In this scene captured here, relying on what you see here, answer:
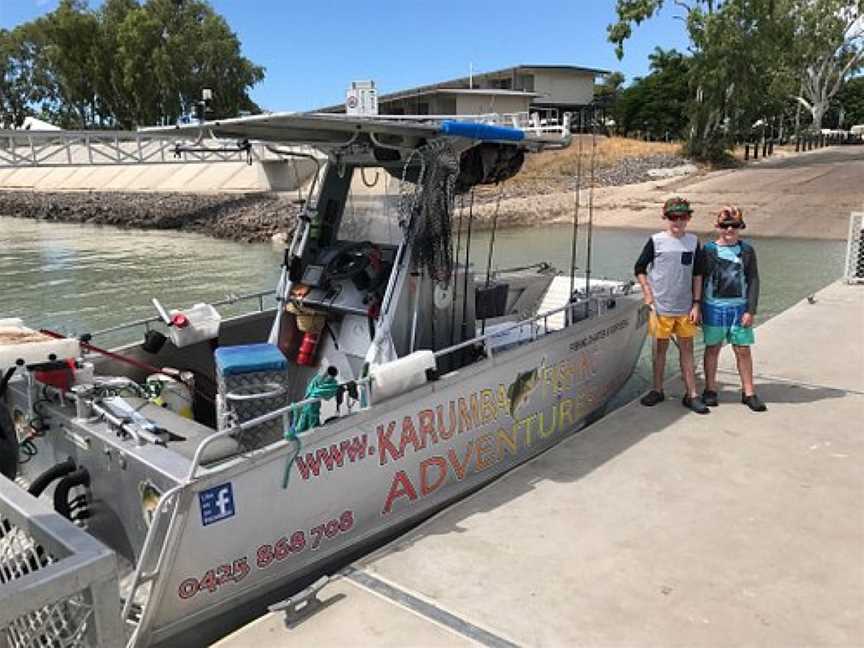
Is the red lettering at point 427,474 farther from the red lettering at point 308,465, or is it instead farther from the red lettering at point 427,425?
the red lettering at point 308,465

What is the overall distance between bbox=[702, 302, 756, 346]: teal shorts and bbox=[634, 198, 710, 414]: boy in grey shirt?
7.8 inches

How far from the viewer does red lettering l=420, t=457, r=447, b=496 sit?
193 inches

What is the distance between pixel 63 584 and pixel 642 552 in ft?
11.4

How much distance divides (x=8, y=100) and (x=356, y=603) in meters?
95.2

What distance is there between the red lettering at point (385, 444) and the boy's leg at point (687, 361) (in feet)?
10.3

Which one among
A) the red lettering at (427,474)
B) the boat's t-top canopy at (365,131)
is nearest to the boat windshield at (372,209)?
the boat's t-top canopy at (365,131)

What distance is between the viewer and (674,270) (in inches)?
250

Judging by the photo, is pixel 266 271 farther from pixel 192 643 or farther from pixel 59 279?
pixel 192 643

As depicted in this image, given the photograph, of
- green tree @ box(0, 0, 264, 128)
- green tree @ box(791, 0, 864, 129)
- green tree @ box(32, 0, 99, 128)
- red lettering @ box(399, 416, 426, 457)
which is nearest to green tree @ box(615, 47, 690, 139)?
green tree @ box(791, 0, 864, 129)

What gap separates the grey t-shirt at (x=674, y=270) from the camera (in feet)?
20.8

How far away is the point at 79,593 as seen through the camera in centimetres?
184

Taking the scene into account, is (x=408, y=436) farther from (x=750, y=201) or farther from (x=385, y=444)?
(x=750, y=201)

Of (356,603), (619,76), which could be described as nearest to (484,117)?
(356,603)

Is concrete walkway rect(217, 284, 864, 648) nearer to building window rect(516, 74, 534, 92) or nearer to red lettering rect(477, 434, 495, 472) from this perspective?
red lettering rect(477, 434, 495, 472)
